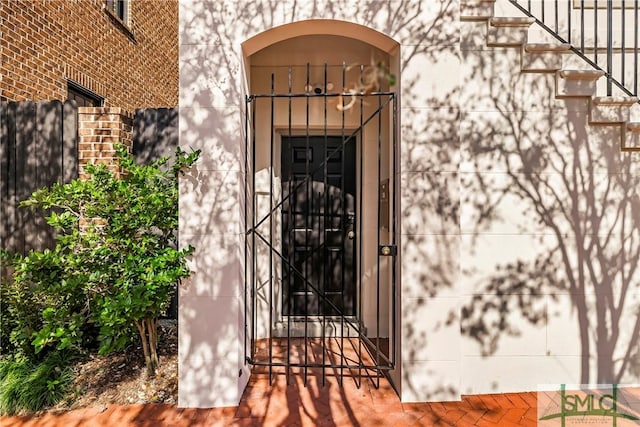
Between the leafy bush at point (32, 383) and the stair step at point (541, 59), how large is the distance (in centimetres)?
452

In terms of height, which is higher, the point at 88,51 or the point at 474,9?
the point at 88,51

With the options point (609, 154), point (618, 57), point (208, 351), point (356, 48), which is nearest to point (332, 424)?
point (208, 351)

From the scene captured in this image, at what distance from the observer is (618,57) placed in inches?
155

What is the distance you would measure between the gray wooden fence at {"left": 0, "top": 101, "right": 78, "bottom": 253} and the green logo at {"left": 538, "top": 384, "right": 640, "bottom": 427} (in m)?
4.59

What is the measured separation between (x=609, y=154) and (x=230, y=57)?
3213 millimetres

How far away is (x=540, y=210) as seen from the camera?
10.6 feet

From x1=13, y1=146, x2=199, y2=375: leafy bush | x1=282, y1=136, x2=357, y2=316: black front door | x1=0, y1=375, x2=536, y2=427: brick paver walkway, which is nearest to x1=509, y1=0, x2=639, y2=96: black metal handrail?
x1=282, y1=136, x2=357, y2=316: black front door

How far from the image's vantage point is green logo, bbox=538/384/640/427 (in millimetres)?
2814

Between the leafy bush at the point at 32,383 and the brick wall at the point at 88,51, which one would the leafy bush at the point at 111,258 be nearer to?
the leafy bush at the point at 32,383

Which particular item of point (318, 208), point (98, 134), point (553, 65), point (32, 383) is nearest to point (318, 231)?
point (318, 208)

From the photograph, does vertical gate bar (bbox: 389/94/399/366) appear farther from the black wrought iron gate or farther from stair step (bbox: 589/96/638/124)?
stair step (bbox: 589/96/638/124)

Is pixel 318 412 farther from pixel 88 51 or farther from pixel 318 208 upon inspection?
pixel 88 51

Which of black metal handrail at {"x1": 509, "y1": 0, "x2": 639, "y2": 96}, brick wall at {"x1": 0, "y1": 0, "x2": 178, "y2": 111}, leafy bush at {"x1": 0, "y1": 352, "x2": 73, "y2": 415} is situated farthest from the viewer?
brick wall at {"x1": 0, "y1": 0, "x2": 178, "y2": 111}

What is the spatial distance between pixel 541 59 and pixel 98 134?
13.2 feet
